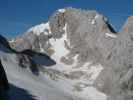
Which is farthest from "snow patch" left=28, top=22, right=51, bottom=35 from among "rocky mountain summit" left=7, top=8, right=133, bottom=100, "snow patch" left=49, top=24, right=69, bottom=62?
"snow patch" left=49, top=24, right=69, bottom=62

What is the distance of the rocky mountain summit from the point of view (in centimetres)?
6744

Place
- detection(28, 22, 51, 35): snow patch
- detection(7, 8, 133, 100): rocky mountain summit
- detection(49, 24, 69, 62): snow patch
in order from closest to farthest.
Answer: detection(7, 8, 133, 100): rocky mountain summit, detection(49, 24, 69, 62): snow patch, detection(28, 22, 51, 35): snow patch

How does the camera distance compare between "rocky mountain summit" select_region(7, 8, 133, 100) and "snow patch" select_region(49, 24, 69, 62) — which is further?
"snow patch" select_region(49, 24, 69, 62)

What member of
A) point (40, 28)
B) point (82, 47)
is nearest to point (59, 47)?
point (82, 47)

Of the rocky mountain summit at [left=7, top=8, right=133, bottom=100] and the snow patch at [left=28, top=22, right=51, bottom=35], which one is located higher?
the snow patch at [left=28, top=22, right=51, bottom=35]

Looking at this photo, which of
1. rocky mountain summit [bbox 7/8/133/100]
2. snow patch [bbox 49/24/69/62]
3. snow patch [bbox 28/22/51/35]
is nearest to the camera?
rocky mountain summit [bbox 7/8/133/100]

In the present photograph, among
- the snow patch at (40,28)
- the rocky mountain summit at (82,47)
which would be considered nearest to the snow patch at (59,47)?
the rocky mountain summit at (82,47)

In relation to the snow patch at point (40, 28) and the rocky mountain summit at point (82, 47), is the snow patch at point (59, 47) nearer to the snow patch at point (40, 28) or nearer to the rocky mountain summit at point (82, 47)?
the rocky mountain summit at point (82, 47)

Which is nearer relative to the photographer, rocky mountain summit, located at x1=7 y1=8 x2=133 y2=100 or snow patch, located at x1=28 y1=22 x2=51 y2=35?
rocky mountain summit, located at x1=7 y1=8 x2=133 y2=100

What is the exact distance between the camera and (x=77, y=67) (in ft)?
347

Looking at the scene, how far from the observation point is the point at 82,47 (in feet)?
388

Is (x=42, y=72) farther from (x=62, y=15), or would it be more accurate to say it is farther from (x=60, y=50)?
(x=62, y=15)

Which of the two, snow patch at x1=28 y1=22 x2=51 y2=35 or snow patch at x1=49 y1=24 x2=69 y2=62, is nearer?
snow patch at x1=49 y1=24 x2=69 y2=62

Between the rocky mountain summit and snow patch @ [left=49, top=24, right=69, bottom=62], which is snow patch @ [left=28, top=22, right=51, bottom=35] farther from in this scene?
snow patch @ [left=49, top=24, right=69, bottom=62]
